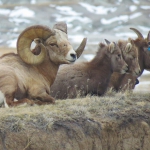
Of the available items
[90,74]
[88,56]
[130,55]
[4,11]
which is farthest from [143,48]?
[4,11]

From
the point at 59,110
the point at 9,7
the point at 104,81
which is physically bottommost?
the point at 9,7

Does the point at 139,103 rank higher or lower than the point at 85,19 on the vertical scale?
higher

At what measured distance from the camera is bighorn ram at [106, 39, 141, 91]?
62.8 feet

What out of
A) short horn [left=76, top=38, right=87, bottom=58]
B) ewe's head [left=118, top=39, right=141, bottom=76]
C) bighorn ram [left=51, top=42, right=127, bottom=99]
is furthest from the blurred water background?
short horn [left=76, top=38, right=87, bottom=58]

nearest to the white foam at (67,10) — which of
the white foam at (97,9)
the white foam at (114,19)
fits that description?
the white foam at (97,9)

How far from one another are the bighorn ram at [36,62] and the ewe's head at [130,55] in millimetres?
3563

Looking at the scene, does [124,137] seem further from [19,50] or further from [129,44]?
[129,44]

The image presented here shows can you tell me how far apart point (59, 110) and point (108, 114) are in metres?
1.21

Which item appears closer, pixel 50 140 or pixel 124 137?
pixel 50 140

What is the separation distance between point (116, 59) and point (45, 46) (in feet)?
13.0

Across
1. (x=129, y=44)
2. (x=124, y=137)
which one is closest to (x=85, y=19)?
(x=129, y=44)

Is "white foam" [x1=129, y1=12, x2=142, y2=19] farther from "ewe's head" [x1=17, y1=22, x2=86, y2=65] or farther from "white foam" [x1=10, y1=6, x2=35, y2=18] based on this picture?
"ewe's head" [x1=17, y1=22, x2=86, y2=65]

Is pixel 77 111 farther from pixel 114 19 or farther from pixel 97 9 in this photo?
pixel 97 9

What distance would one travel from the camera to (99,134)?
1374 centimetres
